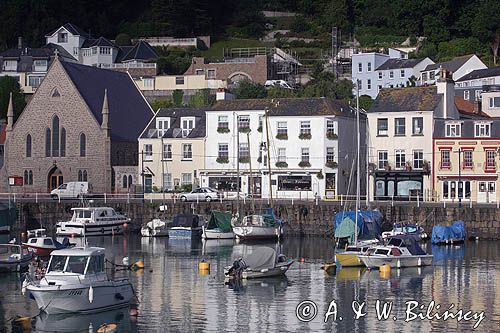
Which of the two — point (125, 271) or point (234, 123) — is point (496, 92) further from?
point (125, 271)

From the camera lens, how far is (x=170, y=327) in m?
43.1

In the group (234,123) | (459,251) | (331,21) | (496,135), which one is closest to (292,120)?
(234,123)

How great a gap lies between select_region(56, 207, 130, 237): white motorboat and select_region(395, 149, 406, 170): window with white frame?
72.2 feet

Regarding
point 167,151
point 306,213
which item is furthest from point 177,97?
point 306,213

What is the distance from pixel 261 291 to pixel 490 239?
1160 inches

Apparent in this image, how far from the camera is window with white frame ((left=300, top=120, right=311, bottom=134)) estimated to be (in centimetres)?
9138

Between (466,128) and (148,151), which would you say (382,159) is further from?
(148,151)

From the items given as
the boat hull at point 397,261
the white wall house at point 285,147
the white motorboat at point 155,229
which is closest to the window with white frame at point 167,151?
the white wall house at point 285,147

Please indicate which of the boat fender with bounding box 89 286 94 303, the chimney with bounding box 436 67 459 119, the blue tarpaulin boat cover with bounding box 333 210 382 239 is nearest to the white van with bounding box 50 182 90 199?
the blue tarpaulin boat cover with bounding box 333 210 382 239

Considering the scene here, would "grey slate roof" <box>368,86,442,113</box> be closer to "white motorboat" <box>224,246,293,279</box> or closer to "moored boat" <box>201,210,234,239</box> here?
"moored boat" <box>201,210,234,239</box>

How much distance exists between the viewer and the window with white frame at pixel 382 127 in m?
89.4

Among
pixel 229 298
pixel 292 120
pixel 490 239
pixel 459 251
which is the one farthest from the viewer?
pixel 292 120

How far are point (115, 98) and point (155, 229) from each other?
28325 millimetres

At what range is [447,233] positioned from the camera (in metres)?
74.8
